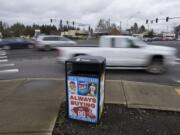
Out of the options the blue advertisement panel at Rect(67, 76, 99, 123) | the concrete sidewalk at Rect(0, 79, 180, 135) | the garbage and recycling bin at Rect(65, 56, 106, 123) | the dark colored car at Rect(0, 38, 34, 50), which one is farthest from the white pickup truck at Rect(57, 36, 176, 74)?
the dark colored car at Rect(0, 38, 34, 50)

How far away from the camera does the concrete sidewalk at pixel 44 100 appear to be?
14.4 ft

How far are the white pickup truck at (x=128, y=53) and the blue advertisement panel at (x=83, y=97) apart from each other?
5733 mm

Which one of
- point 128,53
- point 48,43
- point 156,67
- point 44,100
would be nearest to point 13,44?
point 48,43

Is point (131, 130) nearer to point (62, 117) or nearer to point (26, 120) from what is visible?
point (62, 117)

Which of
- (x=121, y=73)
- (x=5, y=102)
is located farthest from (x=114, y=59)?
(x=5, y=102)

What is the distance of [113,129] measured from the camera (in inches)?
167

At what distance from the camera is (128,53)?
1008 cm

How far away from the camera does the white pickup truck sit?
1007 cm

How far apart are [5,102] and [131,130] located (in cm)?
321

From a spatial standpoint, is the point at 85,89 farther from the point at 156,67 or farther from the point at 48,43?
the point at 48,43

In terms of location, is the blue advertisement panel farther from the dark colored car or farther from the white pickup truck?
the dark colored car

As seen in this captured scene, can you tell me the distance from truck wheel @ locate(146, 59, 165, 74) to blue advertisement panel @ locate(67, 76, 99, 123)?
21.3ft

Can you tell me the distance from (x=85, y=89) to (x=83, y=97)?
0.54 ft

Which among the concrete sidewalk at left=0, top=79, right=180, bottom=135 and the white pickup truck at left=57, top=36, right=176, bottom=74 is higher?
the white pickup truck at left=57, top=36, right=176, bottom=74
